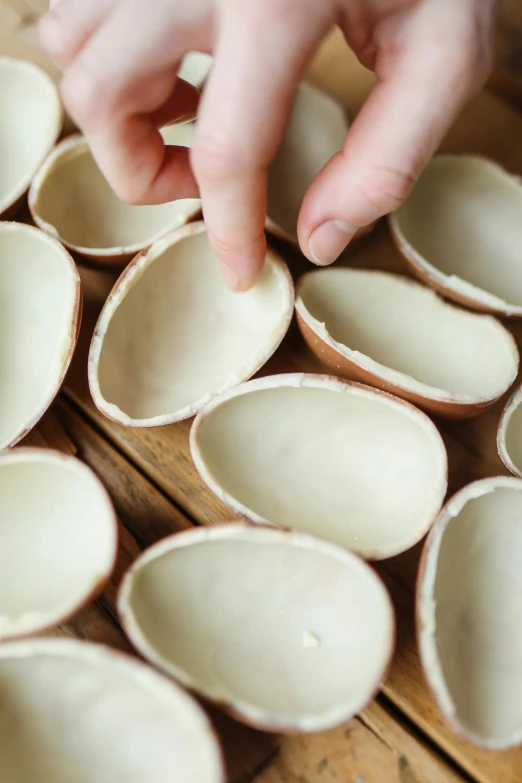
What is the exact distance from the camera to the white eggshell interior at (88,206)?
27.7 inches

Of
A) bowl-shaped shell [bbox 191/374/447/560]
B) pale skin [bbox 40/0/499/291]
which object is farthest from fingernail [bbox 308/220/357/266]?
bowl-shaped shell [bbox 191/374/447/560]

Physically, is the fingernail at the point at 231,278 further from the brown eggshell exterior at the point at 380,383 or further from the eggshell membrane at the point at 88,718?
the eggshell membrane at the point at 88,718

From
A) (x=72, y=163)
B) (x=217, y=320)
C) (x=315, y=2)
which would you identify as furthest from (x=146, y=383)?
(x=315, y=2)

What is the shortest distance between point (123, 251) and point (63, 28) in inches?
8.5

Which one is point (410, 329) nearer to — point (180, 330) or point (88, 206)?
point (180, 330)

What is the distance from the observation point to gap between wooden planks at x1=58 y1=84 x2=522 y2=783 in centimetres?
55

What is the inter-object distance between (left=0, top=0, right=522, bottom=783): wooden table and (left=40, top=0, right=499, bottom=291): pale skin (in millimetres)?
213

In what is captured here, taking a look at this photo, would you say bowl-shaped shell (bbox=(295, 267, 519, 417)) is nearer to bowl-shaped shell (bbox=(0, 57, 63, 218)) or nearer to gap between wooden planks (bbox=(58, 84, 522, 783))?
gap between wooden planks (bbox=(58, 84, 522, 783))

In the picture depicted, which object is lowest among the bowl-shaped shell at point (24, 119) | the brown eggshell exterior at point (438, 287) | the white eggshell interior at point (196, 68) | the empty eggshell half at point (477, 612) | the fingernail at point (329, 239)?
the empty eggshell half at point (477, 612)

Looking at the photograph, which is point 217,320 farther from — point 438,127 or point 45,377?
point 438,127

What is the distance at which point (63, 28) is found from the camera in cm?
49

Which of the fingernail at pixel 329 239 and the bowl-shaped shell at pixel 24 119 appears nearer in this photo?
the fingernail at pixel 329 239

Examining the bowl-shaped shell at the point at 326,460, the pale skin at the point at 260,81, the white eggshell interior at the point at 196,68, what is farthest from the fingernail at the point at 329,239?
the white eggshell interior at the point at 196,68

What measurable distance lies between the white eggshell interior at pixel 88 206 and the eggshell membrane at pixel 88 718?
1.25ft
